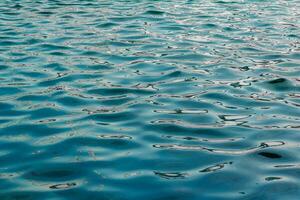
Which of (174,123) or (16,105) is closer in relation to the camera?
(174,123)

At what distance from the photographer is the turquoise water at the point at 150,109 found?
5477mm

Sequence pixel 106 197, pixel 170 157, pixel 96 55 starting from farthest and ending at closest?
1. pixel 96 55
2. pixel 170 157
3. pixel 106 197

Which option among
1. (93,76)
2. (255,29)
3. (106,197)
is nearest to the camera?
(106,197)

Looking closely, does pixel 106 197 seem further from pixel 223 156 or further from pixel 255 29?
pixel 255 29

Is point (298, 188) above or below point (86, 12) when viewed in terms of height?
below

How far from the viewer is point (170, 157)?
5996 mm

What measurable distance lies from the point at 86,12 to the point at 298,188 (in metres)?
10.7

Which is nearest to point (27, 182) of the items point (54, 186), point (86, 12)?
point (54, 186)

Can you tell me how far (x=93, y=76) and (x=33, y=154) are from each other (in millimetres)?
3191

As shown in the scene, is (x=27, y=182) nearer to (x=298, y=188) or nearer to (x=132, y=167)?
(x=132, y=167)

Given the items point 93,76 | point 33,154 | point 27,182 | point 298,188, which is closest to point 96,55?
point 93,76

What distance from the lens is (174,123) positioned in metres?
6.98

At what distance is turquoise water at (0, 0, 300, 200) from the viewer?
5.48 metres

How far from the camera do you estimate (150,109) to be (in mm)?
7570
